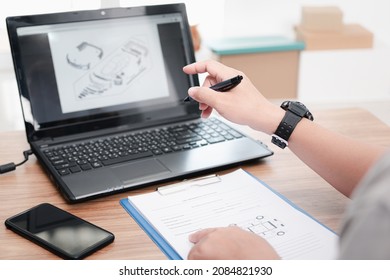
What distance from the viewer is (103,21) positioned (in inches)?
46.9

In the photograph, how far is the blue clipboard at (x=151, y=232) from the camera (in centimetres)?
81

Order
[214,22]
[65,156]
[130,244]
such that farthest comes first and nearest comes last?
[214,22]
[65,156]
[130,244]

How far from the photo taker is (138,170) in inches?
40.6

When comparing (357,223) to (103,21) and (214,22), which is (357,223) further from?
(214,22)

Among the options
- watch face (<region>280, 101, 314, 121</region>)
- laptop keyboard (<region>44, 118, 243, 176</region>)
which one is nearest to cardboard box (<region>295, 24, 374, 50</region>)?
laptop keyboard (<region>44, 118, 243, 176</region>)

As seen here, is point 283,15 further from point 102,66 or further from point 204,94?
point 204,94

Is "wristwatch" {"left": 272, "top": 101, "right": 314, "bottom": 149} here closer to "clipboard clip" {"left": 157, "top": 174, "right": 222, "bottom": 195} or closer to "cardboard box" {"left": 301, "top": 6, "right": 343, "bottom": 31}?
"clipboard clip" {"left": 157, "top": 174, "right": 222, "bottom": 195}

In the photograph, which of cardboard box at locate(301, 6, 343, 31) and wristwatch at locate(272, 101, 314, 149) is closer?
wristwatch at locate(272, 101, 314, 149)

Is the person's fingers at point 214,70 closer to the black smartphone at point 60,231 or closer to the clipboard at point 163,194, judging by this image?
the clipboard at point 163,194

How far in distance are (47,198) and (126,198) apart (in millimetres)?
146

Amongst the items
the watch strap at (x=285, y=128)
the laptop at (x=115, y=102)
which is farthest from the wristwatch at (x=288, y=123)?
the laptop at (x=115, y=102)

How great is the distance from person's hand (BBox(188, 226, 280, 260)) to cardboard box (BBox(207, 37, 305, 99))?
6.16 feet

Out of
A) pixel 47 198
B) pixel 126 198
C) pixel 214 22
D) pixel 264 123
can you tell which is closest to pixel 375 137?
pixel 264 123

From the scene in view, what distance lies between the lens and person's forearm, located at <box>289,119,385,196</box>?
2.99 ft
